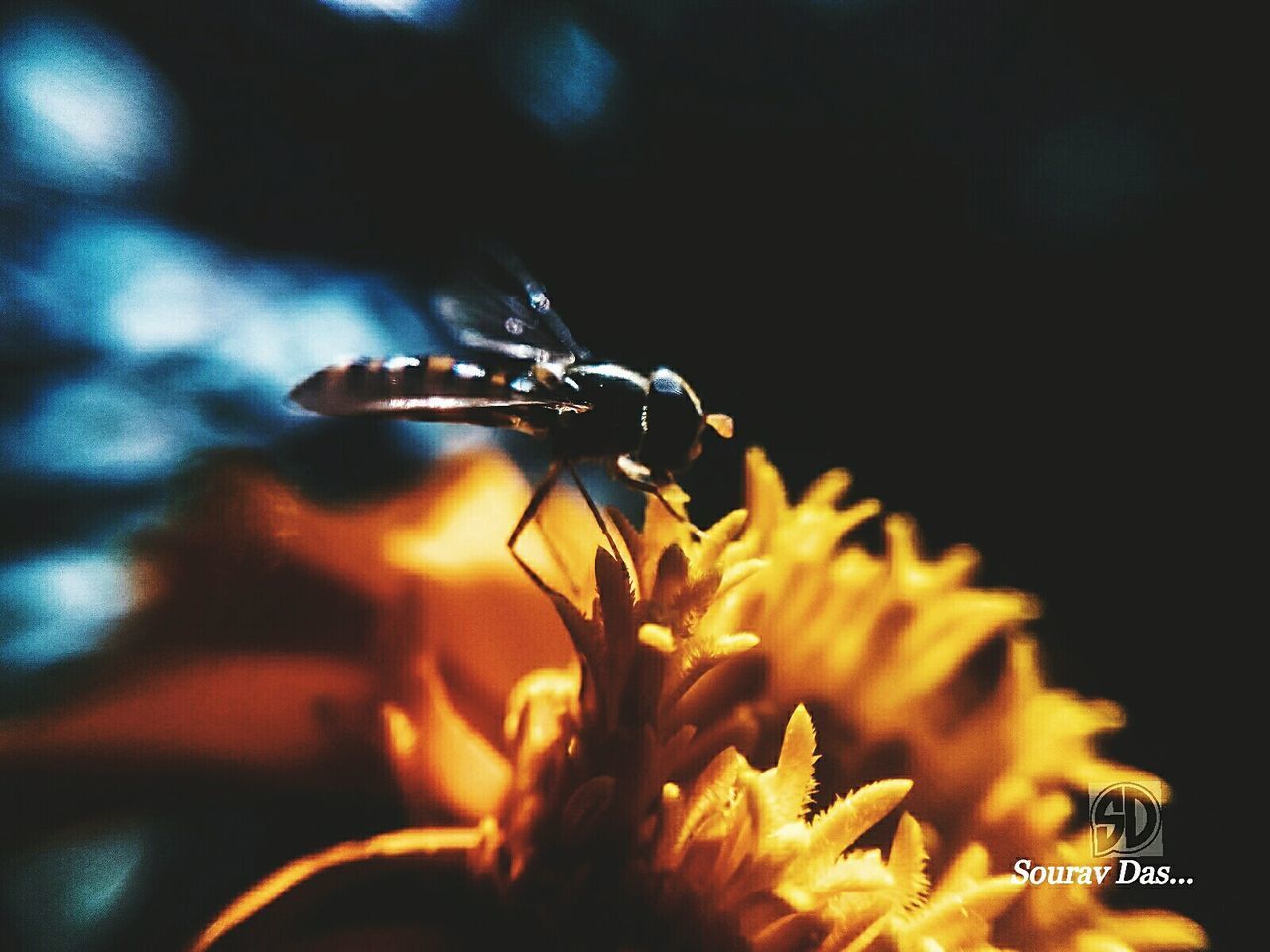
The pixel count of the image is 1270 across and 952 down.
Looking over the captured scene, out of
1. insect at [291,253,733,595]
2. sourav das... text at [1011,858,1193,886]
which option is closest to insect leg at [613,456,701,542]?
insect at [291,253,733,595]

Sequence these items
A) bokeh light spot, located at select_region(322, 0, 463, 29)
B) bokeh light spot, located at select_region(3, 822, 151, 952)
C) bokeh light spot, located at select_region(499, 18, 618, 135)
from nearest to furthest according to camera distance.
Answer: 1. bokeh light spot, located at select_region(3, 822, 151, 952)
2. bokeh light spot, located at select_region(322, 0, 463, 29)
3. bokeh light spot, located at select_region(499, 18, 618, 135)

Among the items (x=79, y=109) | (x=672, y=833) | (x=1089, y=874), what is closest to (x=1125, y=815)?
(x=1089, y=874)

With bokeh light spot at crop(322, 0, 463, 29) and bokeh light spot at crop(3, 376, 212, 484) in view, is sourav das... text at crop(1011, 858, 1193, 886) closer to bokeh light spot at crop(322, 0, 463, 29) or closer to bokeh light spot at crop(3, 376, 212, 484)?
bokeh light spot at crop(3, 376, 212, 484)

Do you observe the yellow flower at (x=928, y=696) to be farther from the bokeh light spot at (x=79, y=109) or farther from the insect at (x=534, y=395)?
the bokeh light spot at (x=79, y=109)

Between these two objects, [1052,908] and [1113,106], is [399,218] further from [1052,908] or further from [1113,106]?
[1113,106]

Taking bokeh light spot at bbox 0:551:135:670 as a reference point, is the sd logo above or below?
above

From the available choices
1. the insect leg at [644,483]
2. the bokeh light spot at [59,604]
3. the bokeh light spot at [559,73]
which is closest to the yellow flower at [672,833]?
the insect leg at [644,483]

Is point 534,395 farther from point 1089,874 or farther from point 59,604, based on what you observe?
point 1089,874
